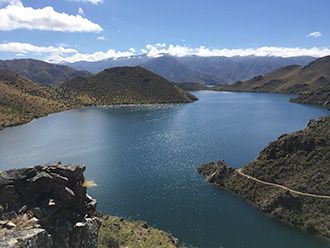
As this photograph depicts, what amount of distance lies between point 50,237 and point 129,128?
154208 mm

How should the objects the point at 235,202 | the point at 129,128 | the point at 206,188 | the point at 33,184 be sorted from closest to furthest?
the point at 33,184 < the point at 235,202 < the point at 206,188 < the point at 129,128

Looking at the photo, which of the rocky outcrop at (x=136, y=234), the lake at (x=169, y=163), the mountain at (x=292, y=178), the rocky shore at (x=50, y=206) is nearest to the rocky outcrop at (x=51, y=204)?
the rocky shore at (x=50, y=206)

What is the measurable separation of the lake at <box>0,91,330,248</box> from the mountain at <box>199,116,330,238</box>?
2886 millimetres

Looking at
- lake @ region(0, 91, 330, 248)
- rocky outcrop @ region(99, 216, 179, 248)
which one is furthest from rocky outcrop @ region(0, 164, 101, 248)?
lake @ region(0, 91, 330, 248)

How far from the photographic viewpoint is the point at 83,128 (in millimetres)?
180625

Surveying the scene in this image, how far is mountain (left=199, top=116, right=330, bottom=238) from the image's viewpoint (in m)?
74.2

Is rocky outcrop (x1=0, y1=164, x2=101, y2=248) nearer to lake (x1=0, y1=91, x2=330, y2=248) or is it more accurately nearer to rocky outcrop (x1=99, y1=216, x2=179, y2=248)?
rocky outcrop (x1=99, y1=216, x2=179, y2=248)

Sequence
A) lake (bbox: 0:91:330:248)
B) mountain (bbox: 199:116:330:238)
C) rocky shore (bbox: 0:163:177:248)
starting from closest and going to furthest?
rocky shore (bbox: 0:163:177:248) < lake (bbox: 0:91:330:248) < mountain (bbox: 199:116:330:238)

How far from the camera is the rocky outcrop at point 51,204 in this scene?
26.6 m

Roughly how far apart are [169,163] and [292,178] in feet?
115

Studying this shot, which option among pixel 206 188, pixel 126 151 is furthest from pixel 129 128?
pixel 206 188

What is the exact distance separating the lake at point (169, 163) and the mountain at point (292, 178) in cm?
289

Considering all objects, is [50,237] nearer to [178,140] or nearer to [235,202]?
[235,202]

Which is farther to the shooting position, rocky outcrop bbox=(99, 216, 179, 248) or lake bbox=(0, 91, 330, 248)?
lake bbox=(0, 91, 330, 248)
